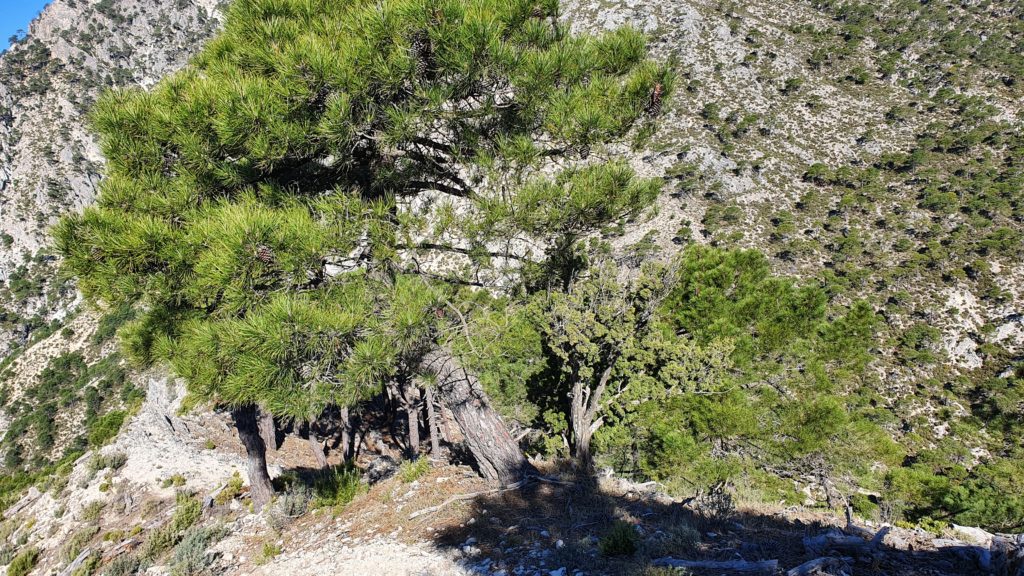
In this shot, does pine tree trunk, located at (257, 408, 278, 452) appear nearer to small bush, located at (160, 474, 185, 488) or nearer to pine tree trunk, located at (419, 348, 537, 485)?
small bush, located at (160, 474, 185, 488)

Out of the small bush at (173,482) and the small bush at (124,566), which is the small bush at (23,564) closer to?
the small bush at (173,482)

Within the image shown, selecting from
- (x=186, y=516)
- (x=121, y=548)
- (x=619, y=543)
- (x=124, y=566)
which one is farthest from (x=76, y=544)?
(x=619, y=543)

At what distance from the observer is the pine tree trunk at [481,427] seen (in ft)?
13.9

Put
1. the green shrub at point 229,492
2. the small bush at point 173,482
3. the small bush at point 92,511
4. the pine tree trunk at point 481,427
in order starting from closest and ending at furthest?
the pine tree trunk at point 481,427 → the green shrub at point 229,492 → the small bush at point 92,511 → the small bush at point 173,482

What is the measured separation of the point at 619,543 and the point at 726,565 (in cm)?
71

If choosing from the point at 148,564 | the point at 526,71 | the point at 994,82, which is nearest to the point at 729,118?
the point at 994,82

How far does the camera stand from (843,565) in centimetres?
248

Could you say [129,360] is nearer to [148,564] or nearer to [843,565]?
[148,564]

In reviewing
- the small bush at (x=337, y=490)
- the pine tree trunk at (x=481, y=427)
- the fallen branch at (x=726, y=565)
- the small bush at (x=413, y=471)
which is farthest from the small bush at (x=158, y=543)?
the fallen branch at (x=726, y=565)

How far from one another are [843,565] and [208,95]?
5.00 meters

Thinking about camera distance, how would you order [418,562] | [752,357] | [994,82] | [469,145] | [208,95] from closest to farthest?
[208,95], [418,562], [469,145], [752,357], [994,82]

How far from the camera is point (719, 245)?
3028 centimetres

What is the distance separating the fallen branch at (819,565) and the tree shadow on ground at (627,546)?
0.04 meters

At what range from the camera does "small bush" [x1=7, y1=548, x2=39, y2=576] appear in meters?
7.66
